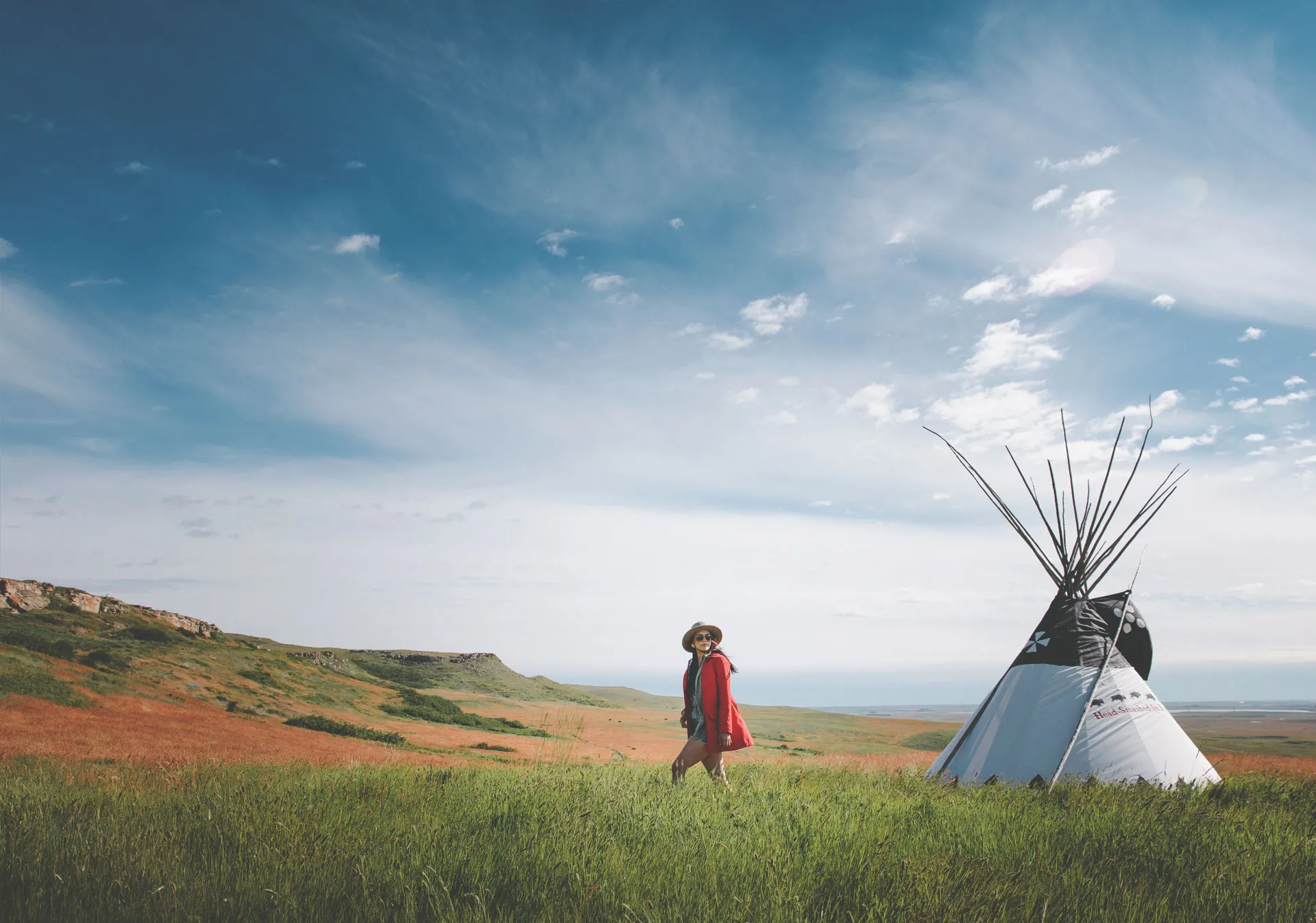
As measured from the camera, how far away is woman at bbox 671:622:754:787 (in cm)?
610

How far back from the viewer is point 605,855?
3.25 m

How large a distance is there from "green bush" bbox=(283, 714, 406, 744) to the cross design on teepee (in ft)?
49.9

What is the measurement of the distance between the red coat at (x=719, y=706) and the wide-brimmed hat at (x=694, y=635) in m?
0.55

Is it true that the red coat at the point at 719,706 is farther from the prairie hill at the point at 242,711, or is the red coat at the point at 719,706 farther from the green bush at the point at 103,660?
the green bush at the point at 103,660

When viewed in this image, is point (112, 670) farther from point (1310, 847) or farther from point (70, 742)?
point (1310, 847)

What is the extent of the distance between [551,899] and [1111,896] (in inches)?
104

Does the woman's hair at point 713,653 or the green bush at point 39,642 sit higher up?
the woman's hair at point 713,653

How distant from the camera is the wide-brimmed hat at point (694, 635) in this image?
272 inches

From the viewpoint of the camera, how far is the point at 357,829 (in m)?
3.69

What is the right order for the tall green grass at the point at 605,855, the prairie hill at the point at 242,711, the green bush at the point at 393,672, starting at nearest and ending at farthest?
the tall green grass at the point at 605,855 < the prairie hill at the point at 242,711 < the green bush at the point at 393,672

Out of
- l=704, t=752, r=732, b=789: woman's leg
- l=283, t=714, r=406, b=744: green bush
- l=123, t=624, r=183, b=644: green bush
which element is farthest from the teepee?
l=123, t=624, r=183, b=644: green bush

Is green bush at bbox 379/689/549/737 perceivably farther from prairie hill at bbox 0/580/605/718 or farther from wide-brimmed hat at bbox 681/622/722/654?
wide-brimmed hat at bbox 681/622/722/654

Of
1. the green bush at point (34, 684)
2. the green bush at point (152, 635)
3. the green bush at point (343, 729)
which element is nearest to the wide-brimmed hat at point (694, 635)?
the green bush at point (343, 729)

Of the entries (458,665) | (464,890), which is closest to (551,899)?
(464,890)
